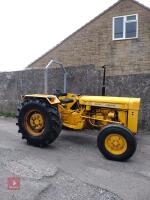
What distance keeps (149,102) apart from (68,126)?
2.70 metres

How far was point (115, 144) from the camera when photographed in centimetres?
537

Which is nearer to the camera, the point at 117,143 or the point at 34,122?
the point at 117,143

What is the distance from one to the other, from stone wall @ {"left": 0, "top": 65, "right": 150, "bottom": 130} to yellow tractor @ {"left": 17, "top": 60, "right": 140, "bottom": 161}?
1.96m

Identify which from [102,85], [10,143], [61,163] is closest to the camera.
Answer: [61,163]

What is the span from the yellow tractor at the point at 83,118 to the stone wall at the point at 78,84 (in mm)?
1961

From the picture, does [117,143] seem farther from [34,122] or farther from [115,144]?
[34,122]

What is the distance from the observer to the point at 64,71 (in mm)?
9008

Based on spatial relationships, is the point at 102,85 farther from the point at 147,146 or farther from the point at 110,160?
the point at 110,160

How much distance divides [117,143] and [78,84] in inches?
148

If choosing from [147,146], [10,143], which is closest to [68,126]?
[10,143]

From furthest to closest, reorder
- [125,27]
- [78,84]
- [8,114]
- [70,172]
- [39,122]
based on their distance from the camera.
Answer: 1. [125,27]
2. [8,114]
3. [78,84]
4. [39,122]
5. [70,172]

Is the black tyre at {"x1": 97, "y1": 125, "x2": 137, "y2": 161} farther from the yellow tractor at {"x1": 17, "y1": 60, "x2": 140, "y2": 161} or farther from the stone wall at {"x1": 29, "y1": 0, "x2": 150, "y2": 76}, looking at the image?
the stone wall at {"x1": 29, "y1": 0, "x2": 150, "y2": 76}

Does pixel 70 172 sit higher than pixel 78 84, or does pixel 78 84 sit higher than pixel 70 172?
pixel 78 84

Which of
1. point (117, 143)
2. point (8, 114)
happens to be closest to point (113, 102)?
point (117, 143)
